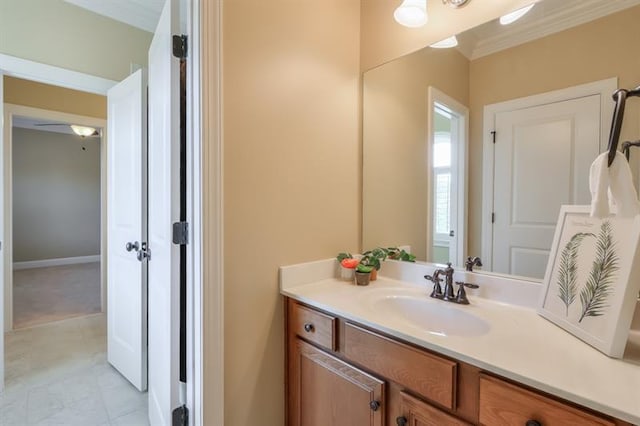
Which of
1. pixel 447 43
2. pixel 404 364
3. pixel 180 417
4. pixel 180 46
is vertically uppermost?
pixel 447 43

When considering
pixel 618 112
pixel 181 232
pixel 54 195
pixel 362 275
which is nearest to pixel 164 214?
pixel 181 232

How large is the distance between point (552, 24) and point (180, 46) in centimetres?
143

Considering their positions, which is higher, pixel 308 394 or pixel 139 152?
pixel 139 152

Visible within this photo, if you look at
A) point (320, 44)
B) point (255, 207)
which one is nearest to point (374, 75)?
point (320, 44)

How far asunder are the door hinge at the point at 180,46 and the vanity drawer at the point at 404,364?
4.07 ft

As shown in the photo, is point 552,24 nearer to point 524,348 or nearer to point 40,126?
point 524,348

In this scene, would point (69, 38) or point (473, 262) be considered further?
point (69, 38)

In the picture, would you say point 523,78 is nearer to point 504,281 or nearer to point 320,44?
point 504,281

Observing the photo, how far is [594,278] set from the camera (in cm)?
86

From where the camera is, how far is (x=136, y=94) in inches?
76.2

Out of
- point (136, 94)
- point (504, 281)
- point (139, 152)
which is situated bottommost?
point (504, 281)

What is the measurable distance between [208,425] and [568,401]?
3.89 ft

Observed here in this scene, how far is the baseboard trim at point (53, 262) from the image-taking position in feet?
18.1

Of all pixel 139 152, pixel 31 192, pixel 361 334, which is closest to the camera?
pixel 361 334
